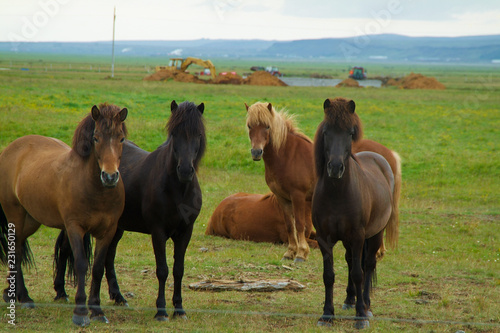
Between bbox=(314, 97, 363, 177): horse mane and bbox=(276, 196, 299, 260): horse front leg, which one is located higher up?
bbox=(314, 97, 363, 177): horse mane

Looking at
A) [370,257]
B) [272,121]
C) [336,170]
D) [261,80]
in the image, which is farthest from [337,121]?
[261,80]

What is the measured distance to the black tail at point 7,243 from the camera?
19.1 feet

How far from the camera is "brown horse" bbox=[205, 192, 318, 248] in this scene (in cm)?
934

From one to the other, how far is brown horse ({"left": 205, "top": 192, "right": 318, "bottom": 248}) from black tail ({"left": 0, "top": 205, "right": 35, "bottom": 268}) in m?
4.05

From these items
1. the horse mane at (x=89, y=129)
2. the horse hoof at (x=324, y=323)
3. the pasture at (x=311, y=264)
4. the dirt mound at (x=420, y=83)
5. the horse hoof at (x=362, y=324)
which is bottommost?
the pasture at (x=311, y=264)

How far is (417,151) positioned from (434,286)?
12521 mm

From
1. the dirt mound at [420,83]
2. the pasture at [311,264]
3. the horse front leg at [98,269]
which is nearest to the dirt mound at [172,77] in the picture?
the dirt mound at [420,83]

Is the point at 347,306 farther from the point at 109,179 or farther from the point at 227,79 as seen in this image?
the point at 227,79

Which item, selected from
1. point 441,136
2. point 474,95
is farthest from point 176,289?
point 474,95

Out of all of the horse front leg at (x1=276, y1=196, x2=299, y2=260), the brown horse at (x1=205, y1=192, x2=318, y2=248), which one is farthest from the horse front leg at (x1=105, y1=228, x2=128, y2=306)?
the brown horse at (x1=205, y1=192, x2=318, y2=248)

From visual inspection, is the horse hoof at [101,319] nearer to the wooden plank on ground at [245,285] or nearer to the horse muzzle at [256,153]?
the wooden plank on ground at [245,285]

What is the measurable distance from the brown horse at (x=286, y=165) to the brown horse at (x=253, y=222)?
59 cm

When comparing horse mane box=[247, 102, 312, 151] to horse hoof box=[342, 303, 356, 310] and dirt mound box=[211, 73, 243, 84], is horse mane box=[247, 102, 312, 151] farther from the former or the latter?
dirt mound box=[211, 73, 243, 84]

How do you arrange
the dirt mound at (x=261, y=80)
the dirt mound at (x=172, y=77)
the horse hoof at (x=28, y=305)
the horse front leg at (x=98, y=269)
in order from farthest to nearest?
the dirt mound at (x=261, y=80), the dirt mound at (x=172, y=77), the horse hoof at (x=28, y=305), the horse front leg at (x=98, y=269)
